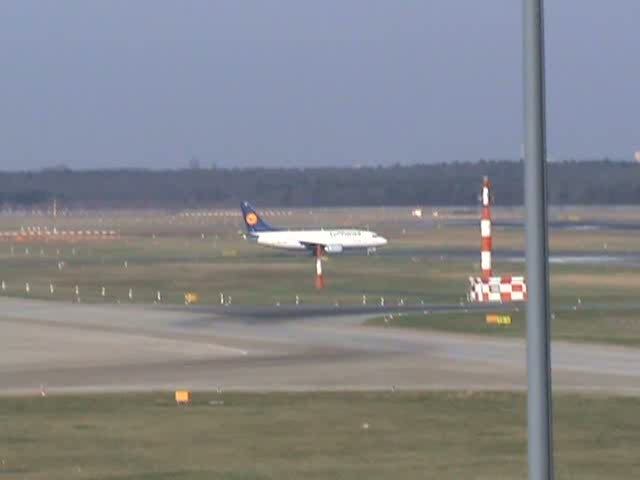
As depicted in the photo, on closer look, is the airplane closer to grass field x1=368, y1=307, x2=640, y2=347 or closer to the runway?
the runway

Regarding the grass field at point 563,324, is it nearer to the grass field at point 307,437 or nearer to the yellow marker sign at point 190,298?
the yellow marker sign at point 190,298

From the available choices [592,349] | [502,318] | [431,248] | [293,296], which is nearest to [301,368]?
[592,349]

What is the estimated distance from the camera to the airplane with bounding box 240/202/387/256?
4402 inches

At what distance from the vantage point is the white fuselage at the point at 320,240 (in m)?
112

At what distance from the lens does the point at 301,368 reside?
1678 inches

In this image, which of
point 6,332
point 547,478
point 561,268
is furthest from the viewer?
point 561,268

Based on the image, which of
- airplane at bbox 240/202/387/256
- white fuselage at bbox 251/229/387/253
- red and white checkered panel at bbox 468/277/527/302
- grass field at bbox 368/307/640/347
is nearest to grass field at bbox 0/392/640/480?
grass field at bbox 368/307/640/347

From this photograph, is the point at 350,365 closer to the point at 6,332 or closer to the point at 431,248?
the point at 6,332

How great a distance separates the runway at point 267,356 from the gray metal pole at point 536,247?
2753cm

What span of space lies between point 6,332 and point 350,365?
1671 cm

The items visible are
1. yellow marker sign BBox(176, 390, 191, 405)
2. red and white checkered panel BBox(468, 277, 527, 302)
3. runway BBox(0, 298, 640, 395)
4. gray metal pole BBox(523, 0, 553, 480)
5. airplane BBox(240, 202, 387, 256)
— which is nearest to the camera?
gray metal pole BBox(523, 0, 553, 480)

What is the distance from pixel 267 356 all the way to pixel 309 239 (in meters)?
65.9

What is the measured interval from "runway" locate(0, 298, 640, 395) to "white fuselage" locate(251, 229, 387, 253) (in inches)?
1929

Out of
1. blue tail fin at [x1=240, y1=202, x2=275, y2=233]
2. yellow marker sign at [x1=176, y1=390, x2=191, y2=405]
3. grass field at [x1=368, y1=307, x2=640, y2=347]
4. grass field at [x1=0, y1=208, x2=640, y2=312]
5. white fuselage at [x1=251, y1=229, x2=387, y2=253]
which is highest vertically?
blue tail fin at [x1=240, y1=202, x2=275, y2=233]
